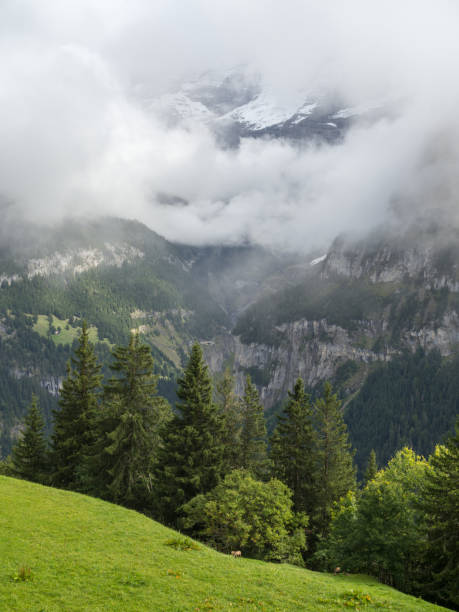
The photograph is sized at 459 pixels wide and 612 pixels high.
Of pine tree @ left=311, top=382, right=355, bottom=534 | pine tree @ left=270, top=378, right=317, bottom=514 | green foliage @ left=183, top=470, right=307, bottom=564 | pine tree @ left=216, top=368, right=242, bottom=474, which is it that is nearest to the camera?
green foliage @ left=183, top=470, right=307, bottom=564

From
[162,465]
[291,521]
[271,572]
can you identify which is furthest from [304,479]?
[271,572]

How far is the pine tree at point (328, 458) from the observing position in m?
53.4

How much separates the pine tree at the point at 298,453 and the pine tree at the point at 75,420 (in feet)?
79.3

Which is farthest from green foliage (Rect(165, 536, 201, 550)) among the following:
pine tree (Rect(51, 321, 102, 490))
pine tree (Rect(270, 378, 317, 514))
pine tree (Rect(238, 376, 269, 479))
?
pine tree (Rect(51, 321, 102, 490))

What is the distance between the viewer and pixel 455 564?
31.3 meters

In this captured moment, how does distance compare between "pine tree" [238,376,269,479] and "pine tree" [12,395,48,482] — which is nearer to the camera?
"pine tree" [238,376,269,479]

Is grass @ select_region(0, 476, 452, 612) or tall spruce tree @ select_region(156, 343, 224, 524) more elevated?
tall spruce tree @ select_region(156, 343, 224, 524)

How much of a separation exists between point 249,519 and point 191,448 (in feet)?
37.8

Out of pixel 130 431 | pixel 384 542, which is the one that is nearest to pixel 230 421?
pixel 130 431

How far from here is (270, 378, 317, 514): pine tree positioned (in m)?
53.1

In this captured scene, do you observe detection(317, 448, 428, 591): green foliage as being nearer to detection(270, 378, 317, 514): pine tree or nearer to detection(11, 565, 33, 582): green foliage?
detection(270, 378, 317, 514): pine tree

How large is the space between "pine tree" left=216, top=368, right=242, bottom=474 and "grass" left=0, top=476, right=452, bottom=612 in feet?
74.6

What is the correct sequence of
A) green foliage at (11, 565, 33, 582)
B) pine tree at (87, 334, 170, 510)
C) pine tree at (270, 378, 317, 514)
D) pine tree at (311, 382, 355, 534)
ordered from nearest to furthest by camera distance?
green foliage at (11, 565, 33, 582)
pine tree at (87, 334, 170, 510)
pine tree at (270, 378, 317, 514)
pine tree at (311, 382, 355, 534)

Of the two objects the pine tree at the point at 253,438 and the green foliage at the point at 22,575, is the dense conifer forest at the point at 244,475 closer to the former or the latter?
the pine tree at the point at 253,438
